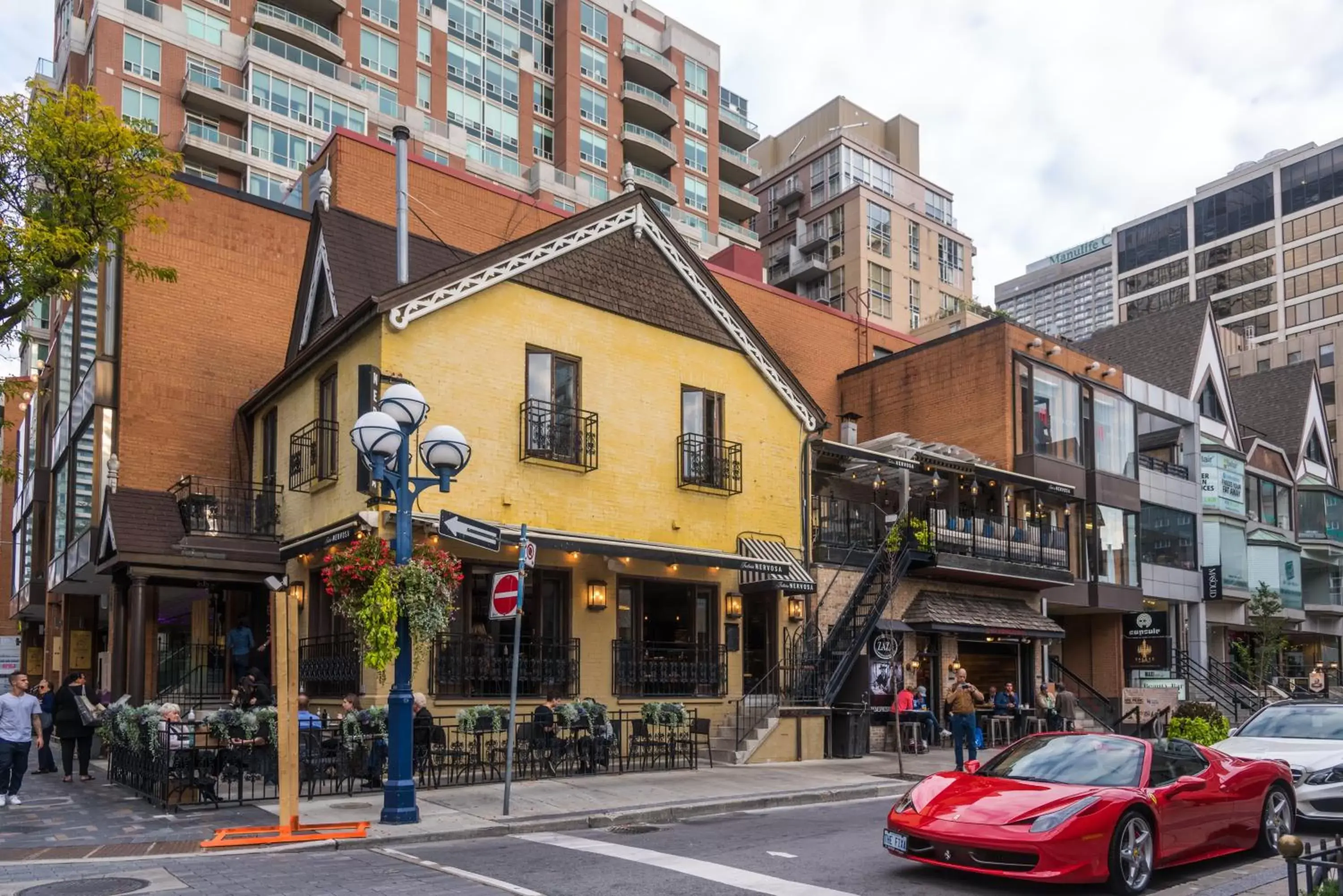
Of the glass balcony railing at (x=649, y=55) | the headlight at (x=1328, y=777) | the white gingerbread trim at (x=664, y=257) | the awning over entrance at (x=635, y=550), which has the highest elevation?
the glass balcony railing at (x=649, y=55)

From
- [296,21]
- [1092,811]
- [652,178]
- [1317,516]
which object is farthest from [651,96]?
[1092,811]

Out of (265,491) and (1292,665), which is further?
(1292,665)

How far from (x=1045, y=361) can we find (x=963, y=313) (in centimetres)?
2910

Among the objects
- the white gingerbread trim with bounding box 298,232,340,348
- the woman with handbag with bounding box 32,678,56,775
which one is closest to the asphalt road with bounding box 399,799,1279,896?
the woman with handbag with bounding box 32,678,56,775

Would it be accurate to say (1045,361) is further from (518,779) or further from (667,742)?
(518,779)

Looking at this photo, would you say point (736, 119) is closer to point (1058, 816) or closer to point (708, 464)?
point (708, 464)

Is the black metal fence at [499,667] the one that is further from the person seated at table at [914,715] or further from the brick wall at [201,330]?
the brick wall at [201,330]

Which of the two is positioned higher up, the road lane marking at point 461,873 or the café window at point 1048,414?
the café window at point 1048,414

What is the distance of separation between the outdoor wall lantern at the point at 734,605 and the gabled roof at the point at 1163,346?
2184cm

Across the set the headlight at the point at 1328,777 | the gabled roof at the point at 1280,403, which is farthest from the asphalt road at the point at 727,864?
the gabled roof at the point at 1280,403

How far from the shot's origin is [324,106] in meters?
54.4

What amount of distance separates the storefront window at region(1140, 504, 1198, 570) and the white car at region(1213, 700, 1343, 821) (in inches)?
831

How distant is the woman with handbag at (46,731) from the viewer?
19.8 metres

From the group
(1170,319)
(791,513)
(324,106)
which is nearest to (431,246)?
(791,513)
